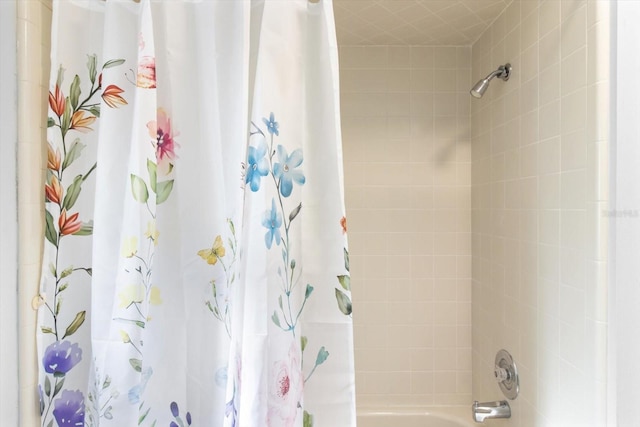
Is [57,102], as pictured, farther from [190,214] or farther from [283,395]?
[283,395]

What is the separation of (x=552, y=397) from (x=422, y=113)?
A: 3.84 feet

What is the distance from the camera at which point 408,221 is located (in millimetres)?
1914

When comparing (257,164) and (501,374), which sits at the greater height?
(257,164)

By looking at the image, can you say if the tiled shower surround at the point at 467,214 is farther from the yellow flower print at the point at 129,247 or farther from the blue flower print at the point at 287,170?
the yellow flower print at the point at 129,247

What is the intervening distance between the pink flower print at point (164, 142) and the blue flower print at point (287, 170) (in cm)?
22

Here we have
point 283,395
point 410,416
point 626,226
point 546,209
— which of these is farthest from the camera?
point 410,416

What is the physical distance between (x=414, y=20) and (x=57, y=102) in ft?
4.07

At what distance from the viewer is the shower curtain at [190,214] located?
851mm

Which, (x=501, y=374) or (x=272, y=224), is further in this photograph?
(x=501, y=374)

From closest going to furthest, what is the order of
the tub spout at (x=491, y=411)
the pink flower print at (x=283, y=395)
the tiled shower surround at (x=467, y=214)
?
the pink flower print at (x=283, y=395)
the tiled shower surround at (x=467, y=214)
the tub spout at (x=491, y=411)

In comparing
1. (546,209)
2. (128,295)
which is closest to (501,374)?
(546,209)

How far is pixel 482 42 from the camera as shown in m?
1.77

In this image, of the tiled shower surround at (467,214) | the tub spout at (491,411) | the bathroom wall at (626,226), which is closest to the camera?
the bathroom wall at (626,226)

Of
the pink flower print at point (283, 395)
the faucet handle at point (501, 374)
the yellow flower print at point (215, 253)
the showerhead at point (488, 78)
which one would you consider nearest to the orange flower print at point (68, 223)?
the yellow flower print at point (215, 253)
